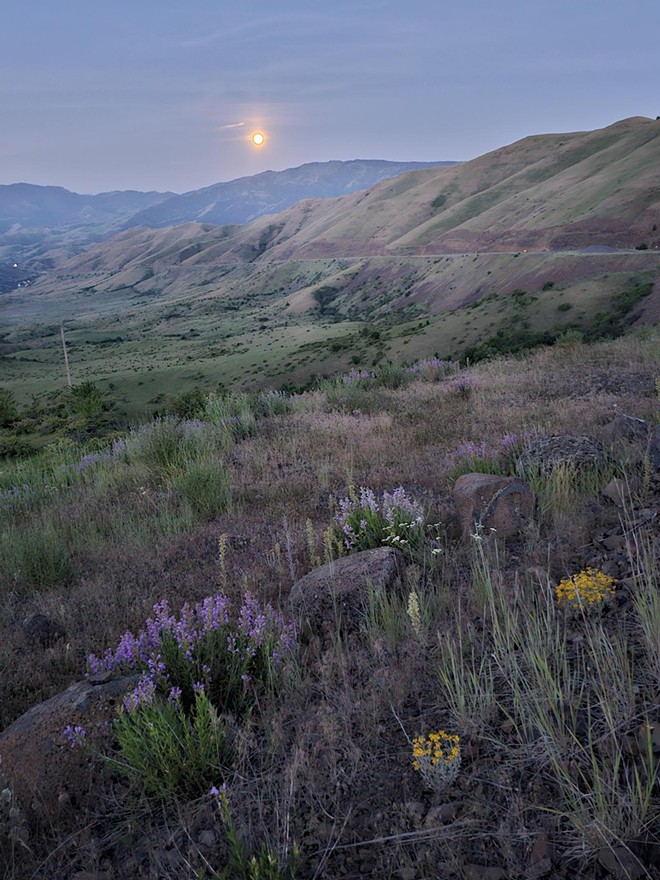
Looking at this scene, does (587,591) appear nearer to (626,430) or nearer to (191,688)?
(191,688)

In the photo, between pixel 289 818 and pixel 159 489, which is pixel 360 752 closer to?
pixel 289 818

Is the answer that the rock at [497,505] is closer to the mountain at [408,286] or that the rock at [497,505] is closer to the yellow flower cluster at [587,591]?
the yellow flower cluster at [587,591]

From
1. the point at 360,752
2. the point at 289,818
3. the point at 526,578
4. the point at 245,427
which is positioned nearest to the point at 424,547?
the point at 526,578

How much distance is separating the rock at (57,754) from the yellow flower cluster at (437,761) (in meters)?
1.29

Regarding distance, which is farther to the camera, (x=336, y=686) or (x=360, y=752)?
(x=336, y=686)

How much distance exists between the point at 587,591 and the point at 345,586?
1.33 meters

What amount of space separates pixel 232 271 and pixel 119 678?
171 m

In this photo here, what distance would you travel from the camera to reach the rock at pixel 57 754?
7.13 feet

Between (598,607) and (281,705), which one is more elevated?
(598,607)

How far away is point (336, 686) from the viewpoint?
258 cm

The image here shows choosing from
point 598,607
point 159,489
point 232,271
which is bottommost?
point 159,489

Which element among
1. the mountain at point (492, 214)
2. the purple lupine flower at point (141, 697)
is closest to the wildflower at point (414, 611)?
the purple lupine flower at point (141, 697)

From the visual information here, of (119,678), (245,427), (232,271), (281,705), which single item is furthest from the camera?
(232,271)

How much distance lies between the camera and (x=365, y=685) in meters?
2.57
